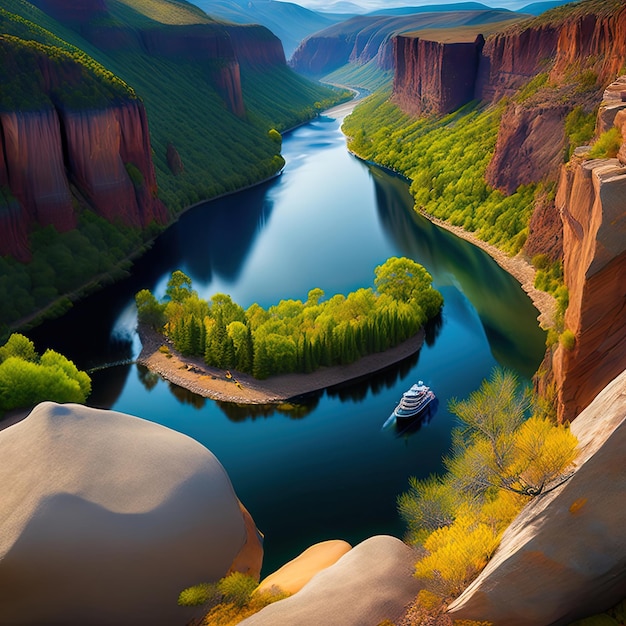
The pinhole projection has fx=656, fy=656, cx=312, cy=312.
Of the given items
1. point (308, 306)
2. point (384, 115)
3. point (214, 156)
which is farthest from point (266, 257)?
point (384, 115)

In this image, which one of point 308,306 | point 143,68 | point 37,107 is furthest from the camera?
point 143,68

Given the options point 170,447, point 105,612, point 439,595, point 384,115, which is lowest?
point 384,115

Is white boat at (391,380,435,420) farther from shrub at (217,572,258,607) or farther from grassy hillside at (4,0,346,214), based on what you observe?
grassy hillside at (4,0,346,214)

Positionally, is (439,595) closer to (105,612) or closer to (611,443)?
(611,443)

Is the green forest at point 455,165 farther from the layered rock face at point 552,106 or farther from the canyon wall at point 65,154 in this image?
the canyon wall at point 65,154

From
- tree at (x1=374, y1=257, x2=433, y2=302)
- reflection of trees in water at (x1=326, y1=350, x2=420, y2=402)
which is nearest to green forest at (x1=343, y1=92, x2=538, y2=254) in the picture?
tree at (x1=374, y1=257, x2=433, y2=302)

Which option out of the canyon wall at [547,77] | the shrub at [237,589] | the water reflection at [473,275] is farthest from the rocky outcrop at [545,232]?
the shrub at [237,589]

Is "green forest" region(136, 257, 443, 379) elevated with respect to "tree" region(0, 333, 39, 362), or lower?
lower
